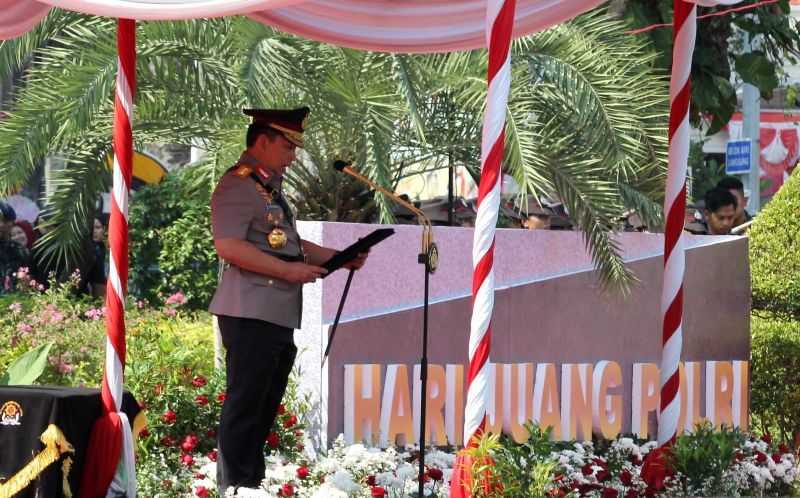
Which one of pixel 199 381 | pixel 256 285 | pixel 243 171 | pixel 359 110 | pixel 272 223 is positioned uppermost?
pixel 359 110

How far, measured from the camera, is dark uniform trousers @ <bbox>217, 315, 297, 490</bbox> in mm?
6879

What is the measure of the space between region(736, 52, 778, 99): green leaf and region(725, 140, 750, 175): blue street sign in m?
10.2

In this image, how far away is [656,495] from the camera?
6844 millimetres

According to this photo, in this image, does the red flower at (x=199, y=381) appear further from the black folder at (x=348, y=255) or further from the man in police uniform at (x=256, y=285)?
the black folder at (x=348, y=255)

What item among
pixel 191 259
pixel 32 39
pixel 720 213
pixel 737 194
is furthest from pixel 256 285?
pixel 191 259

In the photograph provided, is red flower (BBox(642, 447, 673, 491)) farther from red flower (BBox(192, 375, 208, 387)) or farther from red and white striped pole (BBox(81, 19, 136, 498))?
red flower (BBox(192, 375, 208, 387))

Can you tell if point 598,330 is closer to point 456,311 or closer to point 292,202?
point 456,311

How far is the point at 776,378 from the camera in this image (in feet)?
33.2

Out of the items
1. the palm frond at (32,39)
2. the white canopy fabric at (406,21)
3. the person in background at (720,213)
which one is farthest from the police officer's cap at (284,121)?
Result: the person in background at (720,213)

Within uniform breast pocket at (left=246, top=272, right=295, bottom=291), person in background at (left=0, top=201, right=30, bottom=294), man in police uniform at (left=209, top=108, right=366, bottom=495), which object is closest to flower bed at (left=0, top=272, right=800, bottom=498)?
man in police uniform at (left=209, top=108, right=366, bottom=495)

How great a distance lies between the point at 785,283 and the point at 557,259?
1.85 meters

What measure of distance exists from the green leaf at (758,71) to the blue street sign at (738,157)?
33.5 feet

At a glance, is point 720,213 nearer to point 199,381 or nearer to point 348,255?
point 199,381

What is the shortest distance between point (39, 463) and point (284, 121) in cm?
201
